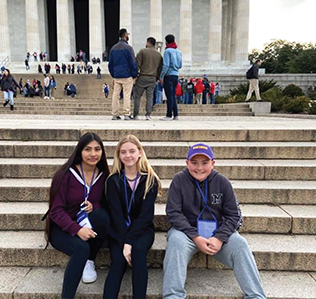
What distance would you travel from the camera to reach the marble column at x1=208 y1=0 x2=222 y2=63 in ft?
119

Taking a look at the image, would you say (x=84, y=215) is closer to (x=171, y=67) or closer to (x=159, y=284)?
(x=159, y=284)

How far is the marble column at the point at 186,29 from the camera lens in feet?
118

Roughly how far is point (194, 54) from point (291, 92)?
948 inches

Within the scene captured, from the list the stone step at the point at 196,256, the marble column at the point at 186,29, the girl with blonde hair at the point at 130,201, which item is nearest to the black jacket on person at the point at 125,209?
the girl with blonde hair at the point at 130,201

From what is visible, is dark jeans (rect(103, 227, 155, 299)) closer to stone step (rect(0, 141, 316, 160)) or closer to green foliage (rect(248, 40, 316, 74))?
stone step (rect(0, 141, 316, 160))

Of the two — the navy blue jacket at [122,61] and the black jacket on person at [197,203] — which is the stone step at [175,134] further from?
the navy blue jacket at [122,61]

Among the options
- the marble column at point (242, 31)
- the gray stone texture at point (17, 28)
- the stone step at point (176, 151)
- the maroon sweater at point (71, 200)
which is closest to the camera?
the maroon sweater at point (71, 200)

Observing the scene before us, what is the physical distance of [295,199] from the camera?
14.5 ft

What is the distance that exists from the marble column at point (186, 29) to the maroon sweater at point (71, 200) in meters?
34.2

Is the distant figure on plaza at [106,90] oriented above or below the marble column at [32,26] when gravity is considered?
below

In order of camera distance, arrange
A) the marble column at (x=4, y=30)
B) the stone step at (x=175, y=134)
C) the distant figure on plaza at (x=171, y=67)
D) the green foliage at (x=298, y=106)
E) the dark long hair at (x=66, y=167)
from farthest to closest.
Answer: the marble column at (x=4, y=30)
the green foliage at (x=298, y=106)
the distant figure on plaza at (x=171, y=67)
the stone step at (x=175, y=134)
the dark long hair at (x=66, y=167)

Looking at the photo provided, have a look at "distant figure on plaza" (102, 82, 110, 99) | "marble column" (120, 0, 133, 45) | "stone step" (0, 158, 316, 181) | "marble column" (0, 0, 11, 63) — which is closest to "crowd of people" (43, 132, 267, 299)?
"stone step" (0, 158, 316, 181)

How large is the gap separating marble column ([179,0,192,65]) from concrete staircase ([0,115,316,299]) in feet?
104

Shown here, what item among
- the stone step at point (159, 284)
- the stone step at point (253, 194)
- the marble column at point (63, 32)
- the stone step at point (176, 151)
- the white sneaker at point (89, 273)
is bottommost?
the stone step at point (159, 284)
